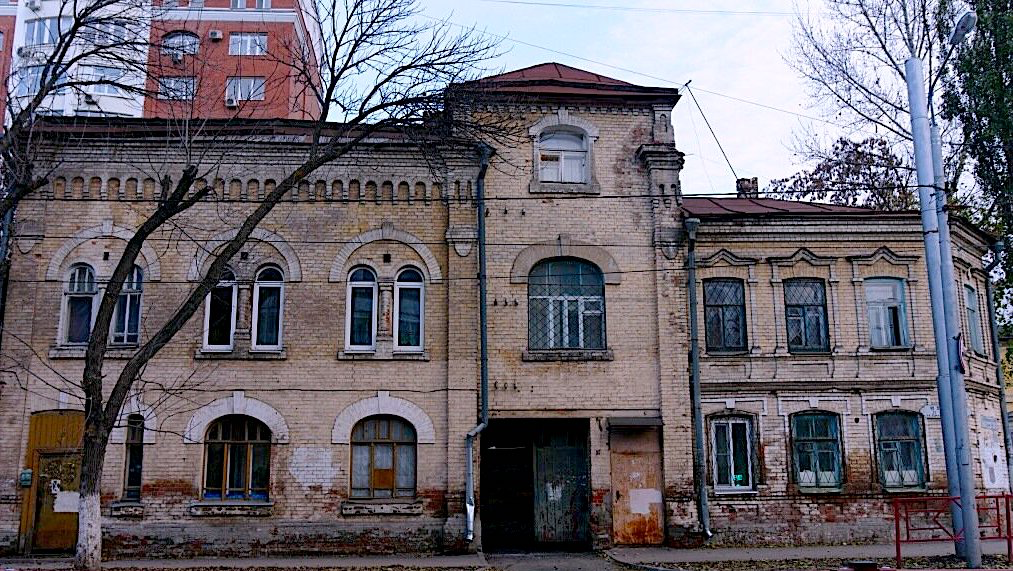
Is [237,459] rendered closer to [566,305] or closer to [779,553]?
[566,305]

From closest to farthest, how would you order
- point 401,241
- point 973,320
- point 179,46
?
point 179,46
point 401,241
point 973,320

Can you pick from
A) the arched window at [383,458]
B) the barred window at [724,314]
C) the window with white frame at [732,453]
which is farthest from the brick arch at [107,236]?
the window with white frame at [732,453]

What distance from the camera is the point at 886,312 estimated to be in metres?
18.4

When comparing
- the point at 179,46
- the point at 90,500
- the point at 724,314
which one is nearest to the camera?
the point at 90,500

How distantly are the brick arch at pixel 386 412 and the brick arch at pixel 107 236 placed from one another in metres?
4.27

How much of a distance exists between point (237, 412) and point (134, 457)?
1996 millimetres

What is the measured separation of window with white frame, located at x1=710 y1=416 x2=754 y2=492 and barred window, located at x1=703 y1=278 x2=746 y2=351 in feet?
4.87

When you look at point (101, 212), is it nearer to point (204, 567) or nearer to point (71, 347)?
point (71, 347)

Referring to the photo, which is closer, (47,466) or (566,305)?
(47,466)

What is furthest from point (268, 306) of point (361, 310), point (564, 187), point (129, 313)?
point (564, 187)

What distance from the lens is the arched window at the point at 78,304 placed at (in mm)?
16375

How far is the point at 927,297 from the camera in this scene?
60.0 ft

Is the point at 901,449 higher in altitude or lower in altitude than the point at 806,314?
lower

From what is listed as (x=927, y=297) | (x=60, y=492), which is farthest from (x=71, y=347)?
(x=927, y=297)
